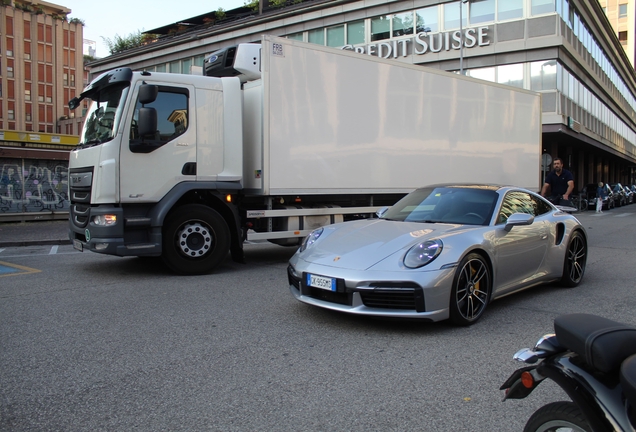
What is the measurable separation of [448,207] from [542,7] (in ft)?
81.4

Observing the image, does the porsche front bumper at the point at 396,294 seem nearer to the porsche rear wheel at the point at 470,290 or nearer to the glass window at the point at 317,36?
the porsche rear wheel at the point at 470,290

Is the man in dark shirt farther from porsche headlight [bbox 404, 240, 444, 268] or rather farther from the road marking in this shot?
the road marking

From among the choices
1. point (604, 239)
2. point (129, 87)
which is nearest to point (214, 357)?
point (129, 87)

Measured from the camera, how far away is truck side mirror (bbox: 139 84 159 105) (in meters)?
7.02

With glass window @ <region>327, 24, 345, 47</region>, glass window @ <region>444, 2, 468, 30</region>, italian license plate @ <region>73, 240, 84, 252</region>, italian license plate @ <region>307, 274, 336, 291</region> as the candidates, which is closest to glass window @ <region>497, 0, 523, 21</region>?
glass window @ <region>444, 2, 468, 30</region>

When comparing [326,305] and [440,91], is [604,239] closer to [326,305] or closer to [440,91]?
[440,91]

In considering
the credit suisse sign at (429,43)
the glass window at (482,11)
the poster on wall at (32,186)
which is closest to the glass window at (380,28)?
the credit suisse sign at (429,43)

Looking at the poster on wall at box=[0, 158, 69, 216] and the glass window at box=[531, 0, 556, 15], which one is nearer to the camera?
the poster on wall at box=[0, 158, 69, 216]

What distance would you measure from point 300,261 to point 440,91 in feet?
20.0

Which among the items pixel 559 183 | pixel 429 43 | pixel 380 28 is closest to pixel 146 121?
pixel 559 183

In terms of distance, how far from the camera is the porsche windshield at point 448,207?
18.6ft

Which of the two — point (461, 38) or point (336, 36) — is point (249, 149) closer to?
point (461, 38)

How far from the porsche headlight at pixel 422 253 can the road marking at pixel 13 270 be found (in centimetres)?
591

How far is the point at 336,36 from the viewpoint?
105 feet
